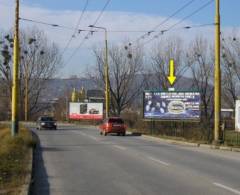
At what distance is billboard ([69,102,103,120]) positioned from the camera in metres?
81.8

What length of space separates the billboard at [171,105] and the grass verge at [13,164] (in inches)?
866

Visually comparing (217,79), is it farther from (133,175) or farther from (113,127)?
(113,127)

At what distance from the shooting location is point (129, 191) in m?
11.9

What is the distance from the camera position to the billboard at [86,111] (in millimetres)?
81812

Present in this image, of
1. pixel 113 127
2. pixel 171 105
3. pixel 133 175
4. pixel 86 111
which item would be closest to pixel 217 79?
pixel 133 175

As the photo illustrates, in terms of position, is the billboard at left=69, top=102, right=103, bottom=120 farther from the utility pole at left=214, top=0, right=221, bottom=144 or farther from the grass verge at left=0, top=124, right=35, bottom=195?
the grass verge at left=0, top=124, right=35, bottom=195

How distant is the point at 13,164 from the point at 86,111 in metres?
66.6

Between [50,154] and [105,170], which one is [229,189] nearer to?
[105,170]

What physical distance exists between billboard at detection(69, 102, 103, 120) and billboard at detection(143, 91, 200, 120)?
1372 inches

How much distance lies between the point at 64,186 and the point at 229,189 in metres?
3.80

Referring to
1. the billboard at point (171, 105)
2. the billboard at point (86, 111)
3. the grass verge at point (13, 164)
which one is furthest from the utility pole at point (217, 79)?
the billboard at point (86, 111)

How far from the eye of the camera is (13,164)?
51.8 ft

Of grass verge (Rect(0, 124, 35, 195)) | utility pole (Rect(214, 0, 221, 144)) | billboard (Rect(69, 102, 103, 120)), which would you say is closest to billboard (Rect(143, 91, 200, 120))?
utility pole (Rect(214, 0, 221, 144))

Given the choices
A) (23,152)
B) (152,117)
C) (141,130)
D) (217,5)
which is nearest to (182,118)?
(152,117)
